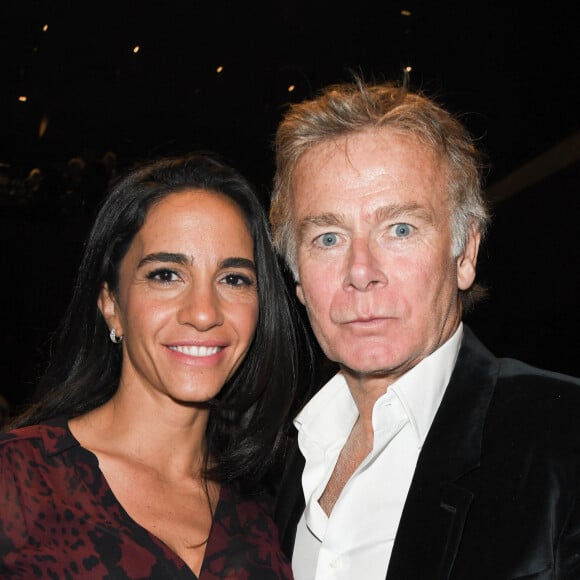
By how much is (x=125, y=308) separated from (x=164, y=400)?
31 cm

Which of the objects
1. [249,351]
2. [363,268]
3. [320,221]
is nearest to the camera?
[363,268]

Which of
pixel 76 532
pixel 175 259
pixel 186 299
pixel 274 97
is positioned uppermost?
pixel 274 97

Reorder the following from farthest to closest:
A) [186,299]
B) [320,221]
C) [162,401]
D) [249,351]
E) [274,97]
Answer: [274,97], [249,351], [162,401], [186,299], [320,221]

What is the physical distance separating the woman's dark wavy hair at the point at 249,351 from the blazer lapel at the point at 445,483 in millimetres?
835

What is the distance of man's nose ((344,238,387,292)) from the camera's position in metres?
2.02

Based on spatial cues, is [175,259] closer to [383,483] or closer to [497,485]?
[383,483]

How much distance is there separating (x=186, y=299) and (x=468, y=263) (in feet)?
2.73

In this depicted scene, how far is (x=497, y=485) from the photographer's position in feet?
5.67

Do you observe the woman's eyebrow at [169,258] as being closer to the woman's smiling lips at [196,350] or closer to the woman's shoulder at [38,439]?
the woman's smiling lips at [196,350]

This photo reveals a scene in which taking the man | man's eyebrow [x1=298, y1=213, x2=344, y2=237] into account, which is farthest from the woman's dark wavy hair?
man's eyebrow [x1=298, y1=213, x2=344, y2=237]

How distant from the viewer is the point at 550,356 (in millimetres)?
5469

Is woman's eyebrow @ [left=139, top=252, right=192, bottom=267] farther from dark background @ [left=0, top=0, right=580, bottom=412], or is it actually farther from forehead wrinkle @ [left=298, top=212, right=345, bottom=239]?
dark background @ [left=0, top=0, right=580, bottom=412]

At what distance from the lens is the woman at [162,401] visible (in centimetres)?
209

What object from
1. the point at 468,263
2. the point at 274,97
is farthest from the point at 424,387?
the point at 274,97
